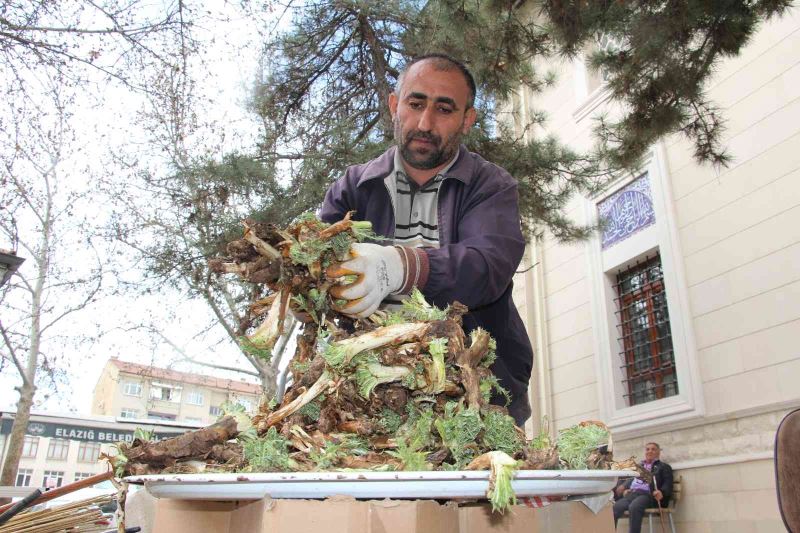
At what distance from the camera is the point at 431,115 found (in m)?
1.72

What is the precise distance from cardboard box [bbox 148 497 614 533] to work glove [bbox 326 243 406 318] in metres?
0.41

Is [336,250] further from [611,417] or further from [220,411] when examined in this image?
[611,417]

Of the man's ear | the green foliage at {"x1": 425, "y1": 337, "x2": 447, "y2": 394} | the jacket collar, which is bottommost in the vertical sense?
the green foliage at {"x1": 425, "y1": 337, "x2": 447, "y2": 394}

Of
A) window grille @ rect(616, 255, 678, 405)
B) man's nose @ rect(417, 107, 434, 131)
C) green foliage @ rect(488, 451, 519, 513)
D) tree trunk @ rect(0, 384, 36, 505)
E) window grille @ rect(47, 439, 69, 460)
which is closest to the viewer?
green foliage @ rect(488, 451, 519, 513)

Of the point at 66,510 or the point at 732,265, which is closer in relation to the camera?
the point at 66,510

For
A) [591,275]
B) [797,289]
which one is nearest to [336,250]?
[797,289]

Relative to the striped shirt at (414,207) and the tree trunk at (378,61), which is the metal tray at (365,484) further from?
the tree trunk at (378,61)

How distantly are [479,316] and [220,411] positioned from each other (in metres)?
0.78

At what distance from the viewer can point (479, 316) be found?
5.52 feet

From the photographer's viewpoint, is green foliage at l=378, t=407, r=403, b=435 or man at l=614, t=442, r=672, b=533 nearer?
green foliage at l=378, t=407, r=403, b=435

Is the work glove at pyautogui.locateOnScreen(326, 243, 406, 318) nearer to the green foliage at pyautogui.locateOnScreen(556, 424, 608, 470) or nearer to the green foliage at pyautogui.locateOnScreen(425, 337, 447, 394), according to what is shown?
the green foliage at pyautogui.locateOnScreen(425, 337, 447, 394)

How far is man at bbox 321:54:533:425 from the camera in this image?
1606 millimetres

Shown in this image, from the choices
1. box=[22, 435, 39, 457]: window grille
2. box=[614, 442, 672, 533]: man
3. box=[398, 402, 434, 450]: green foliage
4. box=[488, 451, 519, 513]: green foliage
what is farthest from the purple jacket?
box=[22, 435, 39, 457]: window grille

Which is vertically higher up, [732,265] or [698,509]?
[732,265]
